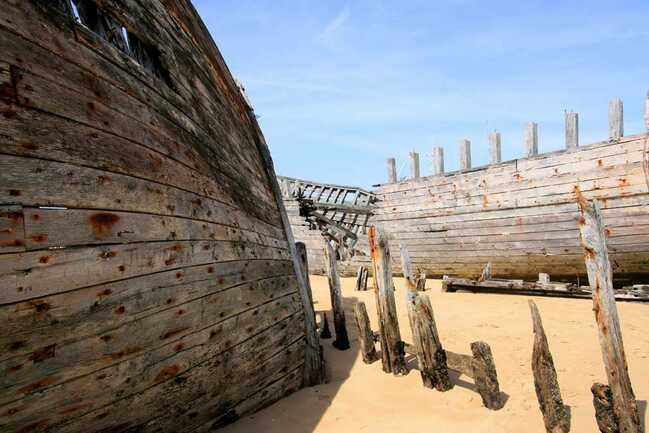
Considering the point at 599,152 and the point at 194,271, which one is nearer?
the point at 194,271

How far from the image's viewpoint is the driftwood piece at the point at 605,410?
373 centimetres

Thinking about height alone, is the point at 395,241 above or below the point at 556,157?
below

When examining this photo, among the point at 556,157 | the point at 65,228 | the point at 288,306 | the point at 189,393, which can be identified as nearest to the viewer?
the point at 65,228

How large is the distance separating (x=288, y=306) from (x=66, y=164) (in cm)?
309

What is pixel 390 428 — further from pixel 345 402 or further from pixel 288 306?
pixel 288 306

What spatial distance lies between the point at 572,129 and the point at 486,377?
10433mm

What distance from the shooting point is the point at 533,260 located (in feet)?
42.7

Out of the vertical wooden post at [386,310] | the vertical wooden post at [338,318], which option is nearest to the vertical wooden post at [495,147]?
the vertical wooden post at [338,318]

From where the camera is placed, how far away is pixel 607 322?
150 inches

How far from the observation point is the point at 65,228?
2.31 metres

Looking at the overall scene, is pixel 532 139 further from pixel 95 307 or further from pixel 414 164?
pixel 95 307

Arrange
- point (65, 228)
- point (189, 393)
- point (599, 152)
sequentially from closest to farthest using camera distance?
point (65, 228), point (189, 393), point (599, 152)

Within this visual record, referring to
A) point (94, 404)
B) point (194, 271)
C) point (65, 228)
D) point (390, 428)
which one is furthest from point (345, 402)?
point (65, 228)

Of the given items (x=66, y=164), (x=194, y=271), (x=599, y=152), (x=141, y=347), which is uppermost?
(x=599, y=152)
